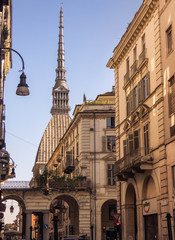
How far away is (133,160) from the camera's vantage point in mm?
33500

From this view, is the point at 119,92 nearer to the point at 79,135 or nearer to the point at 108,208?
the point at 79,135

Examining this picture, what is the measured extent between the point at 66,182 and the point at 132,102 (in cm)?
2468

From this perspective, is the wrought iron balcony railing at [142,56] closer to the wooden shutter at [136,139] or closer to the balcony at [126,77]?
the balcony at [126,77]

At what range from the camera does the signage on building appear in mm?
30730

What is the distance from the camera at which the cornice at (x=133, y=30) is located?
32688 mm

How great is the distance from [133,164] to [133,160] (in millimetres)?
1623

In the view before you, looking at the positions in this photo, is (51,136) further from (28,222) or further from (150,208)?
(150,208)

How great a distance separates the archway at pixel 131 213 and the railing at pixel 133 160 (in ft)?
6.06

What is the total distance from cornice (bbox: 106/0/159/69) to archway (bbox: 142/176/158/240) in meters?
11.6

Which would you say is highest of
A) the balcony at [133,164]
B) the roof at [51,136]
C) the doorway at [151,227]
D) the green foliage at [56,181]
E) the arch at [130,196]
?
the roof at [51,136]

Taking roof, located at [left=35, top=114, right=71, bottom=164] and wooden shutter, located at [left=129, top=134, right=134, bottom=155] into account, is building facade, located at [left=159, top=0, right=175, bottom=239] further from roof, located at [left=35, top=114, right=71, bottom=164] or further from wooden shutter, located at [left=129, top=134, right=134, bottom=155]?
roof, located at [left=35, top=114, right=71, bottom=164]

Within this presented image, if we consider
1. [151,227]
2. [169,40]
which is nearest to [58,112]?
[151,227]

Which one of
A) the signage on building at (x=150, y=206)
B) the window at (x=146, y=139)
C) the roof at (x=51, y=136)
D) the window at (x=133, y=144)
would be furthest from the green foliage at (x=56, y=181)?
the roof at (x=51, y=136)

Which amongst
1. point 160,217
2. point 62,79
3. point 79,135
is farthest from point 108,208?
point 62,79
